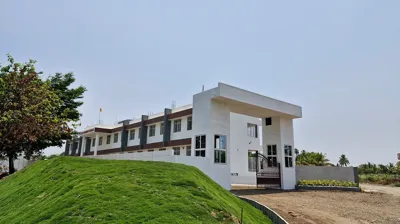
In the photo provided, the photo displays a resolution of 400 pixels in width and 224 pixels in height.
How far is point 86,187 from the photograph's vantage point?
7.04 metres

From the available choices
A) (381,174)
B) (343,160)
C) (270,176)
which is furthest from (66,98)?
(343,160)

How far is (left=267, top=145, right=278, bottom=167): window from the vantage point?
2140 centimetres

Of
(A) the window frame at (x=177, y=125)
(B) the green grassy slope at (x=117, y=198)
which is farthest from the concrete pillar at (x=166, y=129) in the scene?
(B) the green grassy slope at (x=117, y=198)

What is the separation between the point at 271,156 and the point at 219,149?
19.3ft

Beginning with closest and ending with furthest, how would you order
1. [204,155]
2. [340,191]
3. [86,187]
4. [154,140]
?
[86,187] < [204,155] < [340,191] < [154,140]

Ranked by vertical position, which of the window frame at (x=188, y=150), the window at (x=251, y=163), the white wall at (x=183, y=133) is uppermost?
the white wall at (x=183, y=133)

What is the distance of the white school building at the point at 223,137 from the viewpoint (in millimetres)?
17344

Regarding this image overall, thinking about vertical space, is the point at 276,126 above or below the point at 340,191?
above

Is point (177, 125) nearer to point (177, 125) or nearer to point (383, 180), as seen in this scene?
point (177, 125)

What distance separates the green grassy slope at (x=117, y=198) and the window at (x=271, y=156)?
13.3m

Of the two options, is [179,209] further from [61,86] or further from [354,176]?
[61,86]

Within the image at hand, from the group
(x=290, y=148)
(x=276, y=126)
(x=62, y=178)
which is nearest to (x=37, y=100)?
(x=62, y=178)

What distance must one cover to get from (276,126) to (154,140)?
12.1 m

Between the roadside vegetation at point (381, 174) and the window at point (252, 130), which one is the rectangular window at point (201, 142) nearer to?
the window at point (252, 130)
